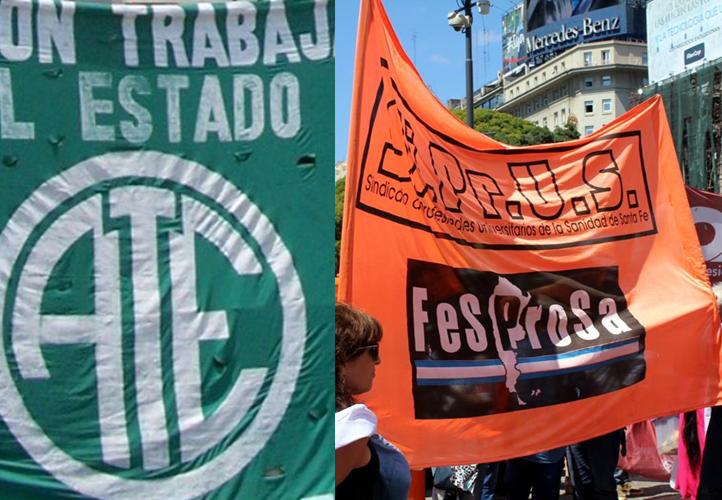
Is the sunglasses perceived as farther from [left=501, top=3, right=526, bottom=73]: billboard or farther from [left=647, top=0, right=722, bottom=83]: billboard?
[left=501, top=3, right=526, bottom=73]: billboard

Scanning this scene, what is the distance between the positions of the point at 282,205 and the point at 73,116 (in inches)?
17.3

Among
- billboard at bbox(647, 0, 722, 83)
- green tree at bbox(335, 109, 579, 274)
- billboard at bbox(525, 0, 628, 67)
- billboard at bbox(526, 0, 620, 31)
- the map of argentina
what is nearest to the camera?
the map of argentina

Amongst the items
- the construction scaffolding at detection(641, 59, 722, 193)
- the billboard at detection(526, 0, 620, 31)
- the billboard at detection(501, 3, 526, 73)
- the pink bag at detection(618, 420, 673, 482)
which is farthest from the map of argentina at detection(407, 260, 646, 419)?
the billboard at detection(501, 3, 526, 73)

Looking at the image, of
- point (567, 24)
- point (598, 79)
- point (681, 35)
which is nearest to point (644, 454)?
point (681, 35)

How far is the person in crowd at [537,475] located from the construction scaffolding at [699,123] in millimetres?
25972

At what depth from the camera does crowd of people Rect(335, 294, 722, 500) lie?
234cm

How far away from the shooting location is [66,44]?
5.91 feet

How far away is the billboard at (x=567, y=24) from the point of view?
79.6 meters

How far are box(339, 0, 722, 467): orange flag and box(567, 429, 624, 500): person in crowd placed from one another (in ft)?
1.77

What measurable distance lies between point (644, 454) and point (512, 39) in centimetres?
9243

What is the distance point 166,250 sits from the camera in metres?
1.82

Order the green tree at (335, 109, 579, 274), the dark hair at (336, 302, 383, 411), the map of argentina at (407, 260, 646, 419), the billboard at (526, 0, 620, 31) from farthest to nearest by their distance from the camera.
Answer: the billboard at (526, 0, 620, 31) → the green tree at (335, 109, 579, 274) → the map of argentina at (407, 260, 646, 419) → the dark hair at (336, 302, 383, 411)

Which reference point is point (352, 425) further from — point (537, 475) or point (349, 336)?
point (537, 475)

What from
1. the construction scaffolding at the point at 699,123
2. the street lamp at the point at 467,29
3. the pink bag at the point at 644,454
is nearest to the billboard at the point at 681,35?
the construction scaffolding at the point at 699,123
